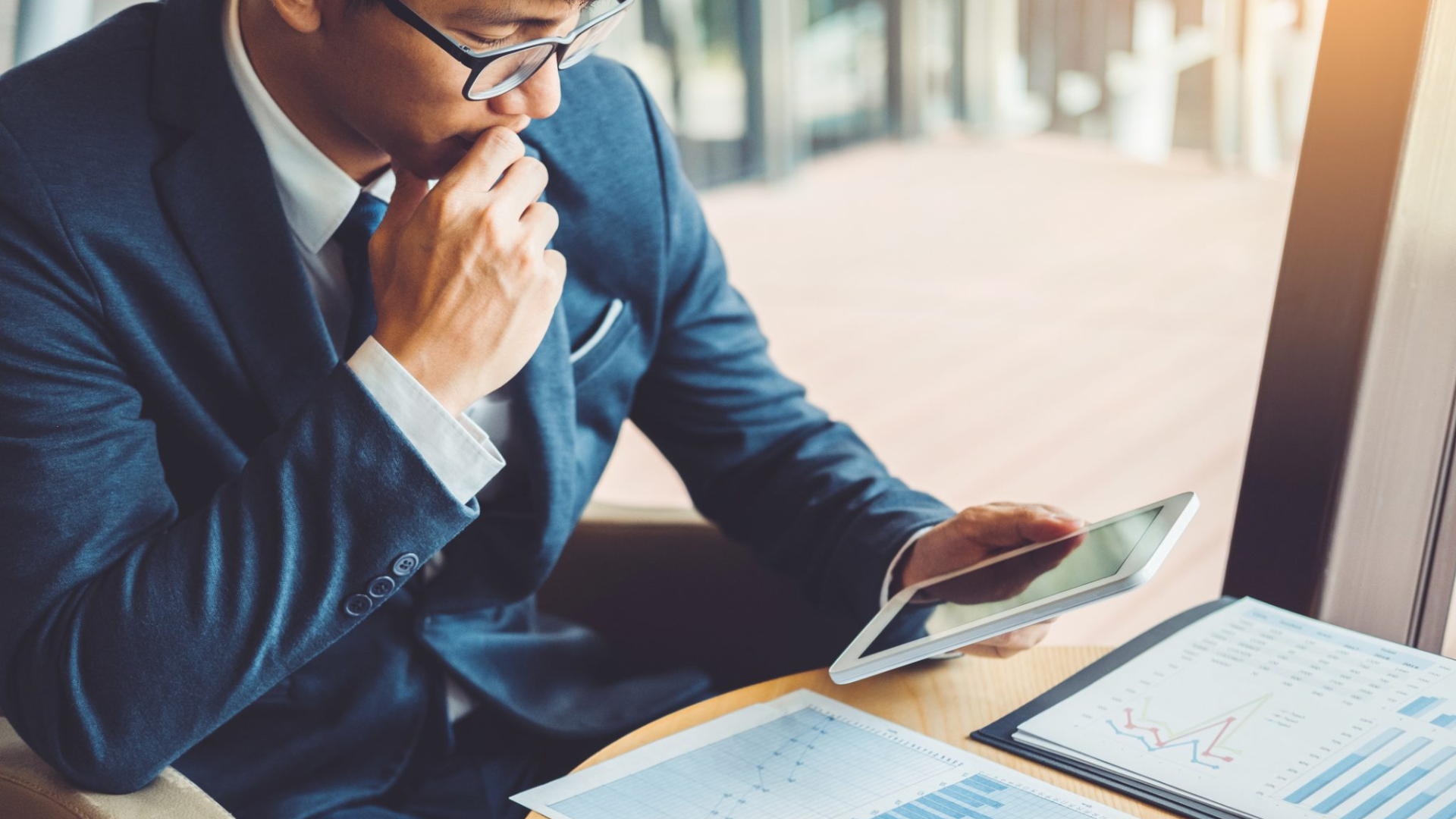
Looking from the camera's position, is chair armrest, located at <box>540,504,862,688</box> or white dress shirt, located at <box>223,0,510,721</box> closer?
white dress shirt, located at <box>223,0,510,721</box>

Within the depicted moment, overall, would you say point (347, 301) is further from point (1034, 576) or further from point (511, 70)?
point (1034, 576)

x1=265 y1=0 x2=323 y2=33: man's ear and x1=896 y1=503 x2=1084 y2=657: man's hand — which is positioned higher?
x1=265 y1=0 x2=323 y2=33: man's ear

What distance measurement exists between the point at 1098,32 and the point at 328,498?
8345 mm

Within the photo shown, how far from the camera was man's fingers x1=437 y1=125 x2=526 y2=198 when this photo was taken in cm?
103

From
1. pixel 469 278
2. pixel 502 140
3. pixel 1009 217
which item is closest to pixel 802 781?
pixel 469 278

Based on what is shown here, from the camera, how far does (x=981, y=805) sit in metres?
0.90

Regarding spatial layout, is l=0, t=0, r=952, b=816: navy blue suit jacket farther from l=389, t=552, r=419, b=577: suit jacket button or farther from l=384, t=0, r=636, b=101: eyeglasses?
l=384, t=0, r=636, b=101: eyeglasses

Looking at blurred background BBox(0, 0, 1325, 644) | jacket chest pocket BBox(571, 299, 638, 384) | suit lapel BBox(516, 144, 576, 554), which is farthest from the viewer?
blurred background BBox(0, 0, 1325, 644)

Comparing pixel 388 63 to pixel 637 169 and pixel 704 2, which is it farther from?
pixel 704 2

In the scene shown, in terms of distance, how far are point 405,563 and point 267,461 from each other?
0.40 ft

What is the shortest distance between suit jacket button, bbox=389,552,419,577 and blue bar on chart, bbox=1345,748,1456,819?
0.66 m

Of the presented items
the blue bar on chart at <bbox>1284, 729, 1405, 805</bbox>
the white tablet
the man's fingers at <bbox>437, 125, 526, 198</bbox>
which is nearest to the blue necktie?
the man's fingers at <bbox>437, 125, 526, 198</bbox>

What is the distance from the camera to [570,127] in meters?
1.28

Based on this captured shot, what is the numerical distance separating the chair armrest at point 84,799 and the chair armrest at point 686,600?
23.3 inches
